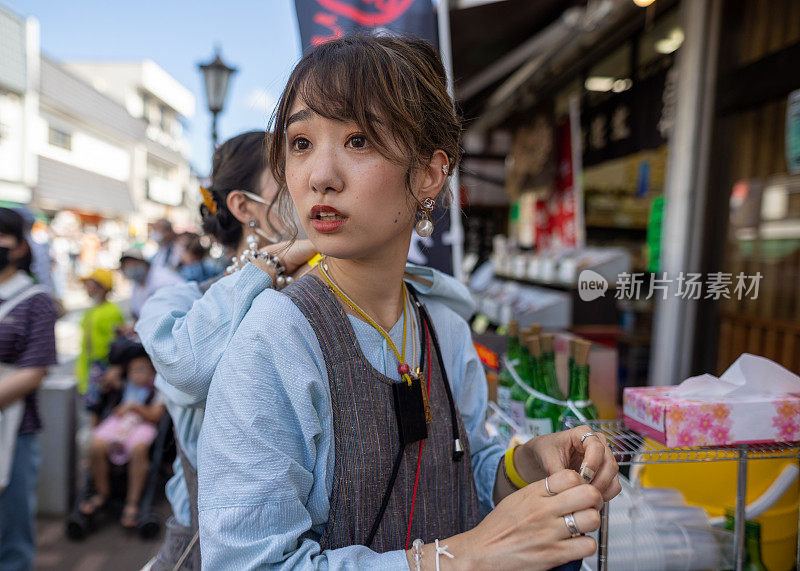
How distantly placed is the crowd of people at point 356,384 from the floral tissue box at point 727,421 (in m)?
0.28

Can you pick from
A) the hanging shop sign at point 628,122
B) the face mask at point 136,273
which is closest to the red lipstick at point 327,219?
the hanging shop sign at point 628,122

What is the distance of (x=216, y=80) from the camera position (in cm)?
590

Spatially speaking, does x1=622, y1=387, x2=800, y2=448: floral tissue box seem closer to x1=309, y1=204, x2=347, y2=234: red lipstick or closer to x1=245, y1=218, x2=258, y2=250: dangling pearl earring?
x1=309, y1=204, x2=347, y2=234: red lipstick

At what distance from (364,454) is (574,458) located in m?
0.37

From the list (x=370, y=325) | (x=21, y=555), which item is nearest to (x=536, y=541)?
(x=370, y=325)

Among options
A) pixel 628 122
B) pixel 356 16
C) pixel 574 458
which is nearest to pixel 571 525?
pixel 574 458

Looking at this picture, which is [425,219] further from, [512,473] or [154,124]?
[154,124]

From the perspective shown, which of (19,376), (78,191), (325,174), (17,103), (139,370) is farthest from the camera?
(78,191)

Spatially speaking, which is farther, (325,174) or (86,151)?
(86,151)

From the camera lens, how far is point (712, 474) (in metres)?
1.36

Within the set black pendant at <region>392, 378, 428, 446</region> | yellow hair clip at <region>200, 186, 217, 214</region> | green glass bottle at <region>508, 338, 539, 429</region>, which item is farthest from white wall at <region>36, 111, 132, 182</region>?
black pendant at <region>392, 378, 428, 446</region>

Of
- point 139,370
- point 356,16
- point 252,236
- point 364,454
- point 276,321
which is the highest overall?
point 356,16

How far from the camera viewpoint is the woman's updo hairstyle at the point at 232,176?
Result: 4.85ft

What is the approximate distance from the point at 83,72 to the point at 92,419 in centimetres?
3446
